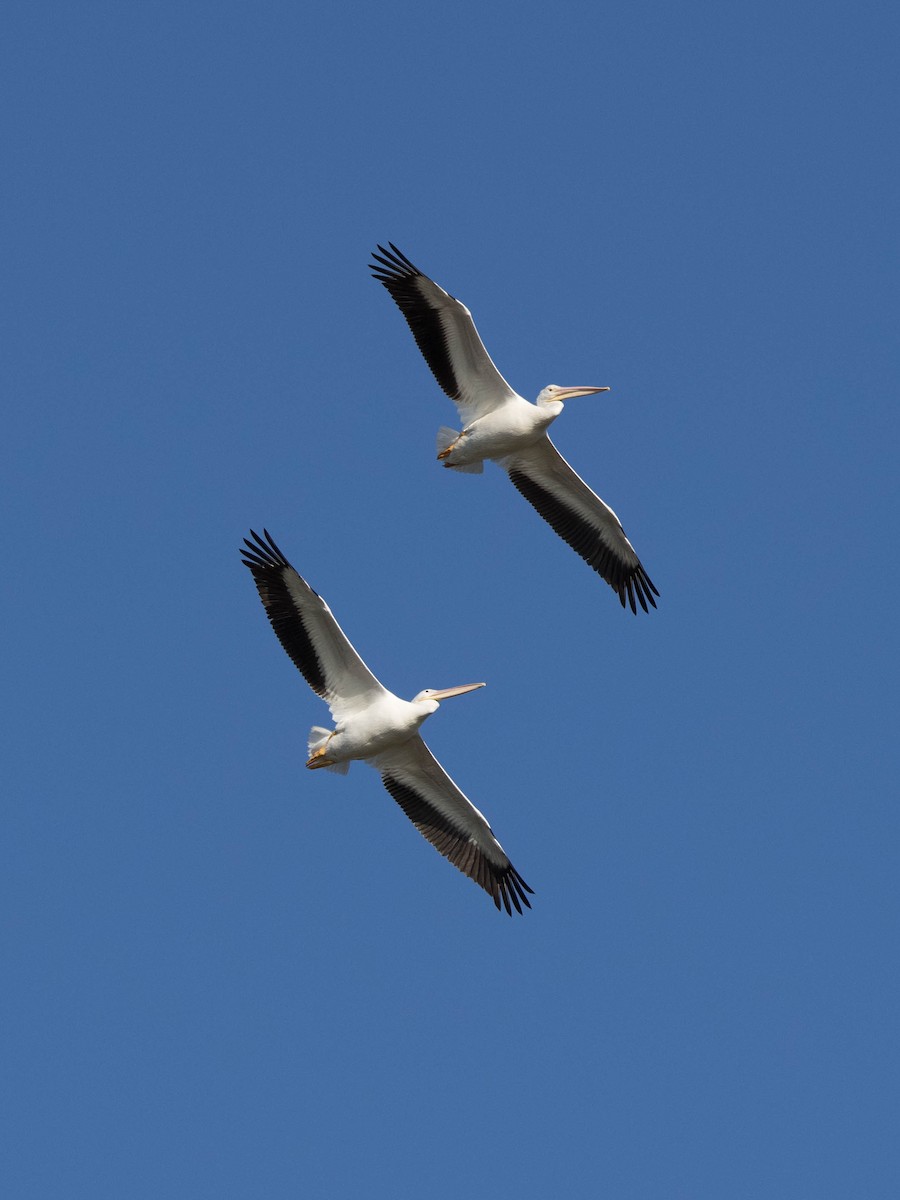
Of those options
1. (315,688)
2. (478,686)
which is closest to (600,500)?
(478,686)

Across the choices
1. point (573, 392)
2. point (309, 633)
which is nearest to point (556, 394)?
point (573, 392)

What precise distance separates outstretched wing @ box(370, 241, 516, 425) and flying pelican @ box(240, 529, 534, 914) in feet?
9.67

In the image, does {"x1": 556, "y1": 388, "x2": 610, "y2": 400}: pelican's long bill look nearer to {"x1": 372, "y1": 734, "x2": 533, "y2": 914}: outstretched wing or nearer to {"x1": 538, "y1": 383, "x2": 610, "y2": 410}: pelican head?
{"x1": 538, "y1": 383, "x2": 610, "y2": 410}: pelican head

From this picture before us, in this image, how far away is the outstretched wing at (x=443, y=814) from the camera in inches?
853

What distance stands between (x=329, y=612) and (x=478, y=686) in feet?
7.28

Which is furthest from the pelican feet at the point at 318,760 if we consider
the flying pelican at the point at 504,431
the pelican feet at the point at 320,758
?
the flying pelican at the point at 504,431

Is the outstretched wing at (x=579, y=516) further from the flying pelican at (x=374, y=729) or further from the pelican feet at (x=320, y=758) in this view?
the pelican feet at (x=320, y=758)

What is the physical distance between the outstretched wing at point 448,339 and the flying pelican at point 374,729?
2946mm

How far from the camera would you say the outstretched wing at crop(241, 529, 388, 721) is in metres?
20.8

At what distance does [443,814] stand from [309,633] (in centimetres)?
232

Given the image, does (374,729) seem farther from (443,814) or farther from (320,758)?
(443,814)

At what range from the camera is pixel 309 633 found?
2089 centimetres

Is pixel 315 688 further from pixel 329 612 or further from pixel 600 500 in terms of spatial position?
pixel 600 500

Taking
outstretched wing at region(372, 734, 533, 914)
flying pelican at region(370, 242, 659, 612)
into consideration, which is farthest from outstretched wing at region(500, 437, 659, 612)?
outstretched wing at region(372, 734, 533, 914)
